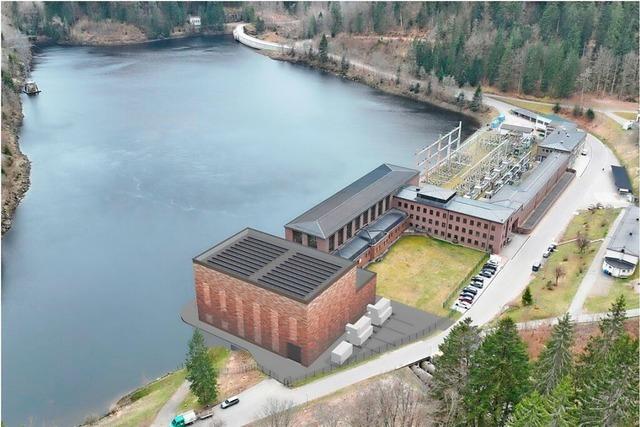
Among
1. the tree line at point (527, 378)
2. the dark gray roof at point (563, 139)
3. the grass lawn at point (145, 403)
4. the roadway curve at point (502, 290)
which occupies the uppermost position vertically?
the tree line at point (527, 378)

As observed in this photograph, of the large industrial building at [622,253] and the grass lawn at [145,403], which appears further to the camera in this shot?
the large industrial building at [622,253]

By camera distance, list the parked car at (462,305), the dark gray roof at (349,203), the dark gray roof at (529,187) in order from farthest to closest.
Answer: the dark gray roof at (529,187)
the dark gray roof at (349,203)
the parked car at (462,305)

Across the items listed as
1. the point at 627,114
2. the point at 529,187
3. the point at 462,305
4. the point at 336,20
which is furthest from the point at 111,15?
the point at 462,305

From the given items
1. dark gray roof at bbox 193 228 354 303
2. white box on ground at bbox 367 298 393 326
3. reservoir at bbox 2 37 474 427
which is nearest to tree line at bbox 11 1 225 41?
reservoir at bbox 2 37 474 427

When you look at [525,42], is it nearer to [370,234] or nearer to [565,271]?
[565,271]

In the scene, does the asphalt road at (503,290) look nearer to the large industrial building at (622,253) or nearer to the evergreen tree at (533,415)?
the large industrial building at (622,253)

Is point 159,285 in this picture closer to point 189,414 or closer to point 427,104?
point 189,414

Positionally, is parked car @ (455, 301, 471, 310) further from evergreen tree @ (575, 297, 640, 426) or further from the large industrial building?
evergreen tree @ (575, 297, 640, 426)

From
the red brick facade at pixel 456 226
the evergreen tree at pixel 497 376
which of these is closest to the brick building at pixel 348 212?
the red brick facade at pixel 456 226
